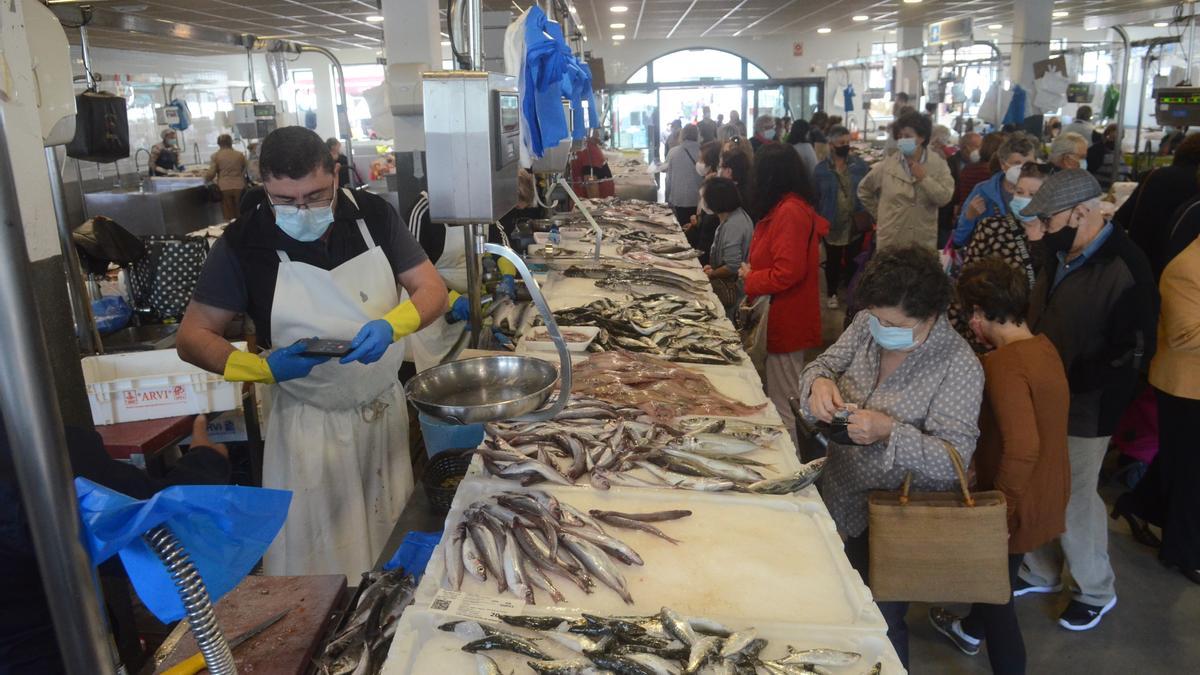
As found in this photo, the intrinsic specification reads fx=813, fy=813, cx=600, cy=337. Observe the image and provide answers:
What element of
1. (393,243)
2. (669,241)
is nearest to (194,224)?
(669,241)

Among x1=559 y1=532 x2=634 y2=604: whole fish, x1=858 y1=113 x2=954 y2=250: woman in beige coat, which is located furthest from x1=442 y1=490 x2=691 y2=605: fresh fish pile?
x1=858 y1=113 x2=954 y2=250: woman in beige coat

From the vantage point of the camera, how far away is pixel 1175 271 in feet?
12.0

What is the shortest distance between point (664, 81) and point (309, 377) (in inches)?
919

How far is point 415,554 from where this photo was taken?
2336 mm

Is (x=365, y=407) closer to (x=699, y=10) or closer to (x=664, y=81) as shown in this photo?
(x=699, y=10)

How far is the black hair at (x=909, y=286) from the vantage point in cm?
279

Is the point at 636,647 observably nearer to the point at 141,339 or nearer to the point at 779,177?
the point at 779,177

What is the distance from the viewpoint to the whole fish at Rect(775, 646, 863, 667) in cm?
181

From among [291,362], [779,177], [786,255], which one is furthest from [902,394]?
[779,177]

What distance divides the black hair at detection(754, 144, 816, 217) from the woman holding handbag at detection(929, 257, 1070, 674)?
6.06 ft

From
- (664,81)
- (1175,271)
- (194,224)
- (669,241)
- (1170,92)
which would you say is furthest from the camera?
(664,81)

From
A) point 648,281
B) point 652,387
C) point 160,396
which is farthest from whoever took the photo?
point 648,281

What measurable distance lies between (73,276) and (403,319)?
239 cm

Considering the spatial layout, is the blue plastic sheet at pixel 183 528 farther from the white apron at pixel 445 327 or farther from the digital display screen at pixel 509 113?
the white apron at pixel 445 327
